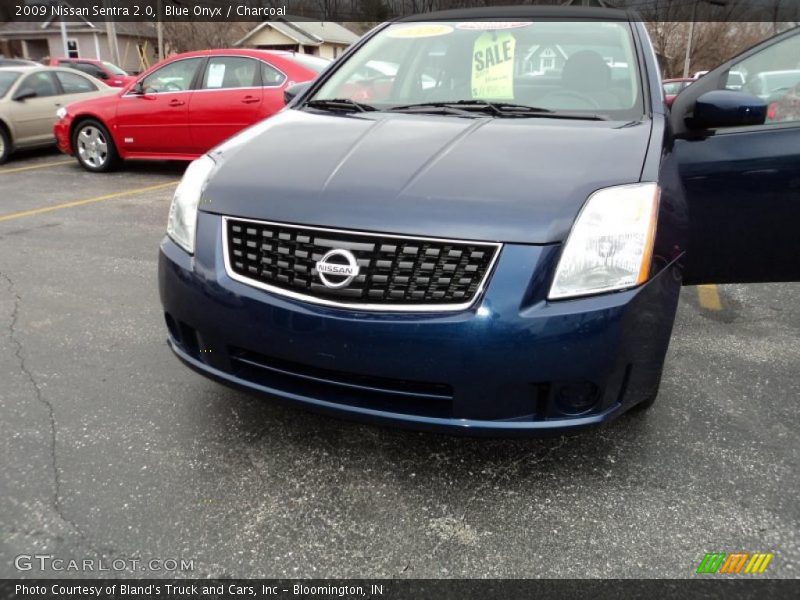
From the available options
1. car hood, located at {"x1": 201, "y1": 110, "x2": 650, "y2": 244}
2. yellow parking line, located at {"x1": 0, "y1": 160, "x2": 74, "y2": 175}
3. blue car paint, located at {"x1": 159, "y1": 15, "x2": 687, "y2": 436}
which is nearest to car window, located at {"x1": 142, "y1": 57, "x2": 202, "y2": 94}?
yellow parking line, located at {"x1": 0, "y1": 160, "x2": 74, "y2": 175}

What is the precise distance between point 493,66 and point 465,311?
5.43ft

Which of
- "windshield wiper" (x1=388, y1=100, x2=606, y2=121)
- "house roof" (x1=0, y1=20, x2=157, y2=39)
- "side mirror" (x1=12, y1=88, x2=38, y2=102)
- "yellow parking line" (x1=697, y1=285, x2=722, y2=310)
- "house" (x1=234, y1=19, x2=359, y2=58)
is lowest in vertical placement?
"yellow parking line" (x1=697, y1=285, x2=722, y2=310)

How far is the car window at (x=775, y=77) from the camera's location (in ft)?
10.4

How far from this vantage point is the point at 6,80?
941 cm

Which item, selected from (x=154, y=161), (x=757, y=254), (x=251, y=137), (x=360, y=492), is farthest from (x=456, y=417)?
(x=154, y=161)

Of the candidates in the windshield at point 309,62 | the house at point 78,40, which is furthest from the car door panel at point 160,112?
the house at point 78,40

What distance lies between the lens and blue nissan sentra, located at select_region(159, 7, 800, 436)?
1858 millimetres

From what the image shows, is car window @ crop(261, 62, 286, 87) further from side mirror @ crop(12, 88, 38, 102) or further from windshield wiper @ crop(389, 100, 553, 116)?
windshield wiper @ crop(389, 100, 553, 116)

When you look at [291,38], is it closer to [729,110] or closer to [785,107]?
[785,107]

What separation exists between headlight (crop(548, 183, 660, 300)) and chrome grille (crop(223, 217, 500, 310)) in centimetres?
23

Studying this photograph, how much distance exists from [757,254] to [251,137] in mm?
2341

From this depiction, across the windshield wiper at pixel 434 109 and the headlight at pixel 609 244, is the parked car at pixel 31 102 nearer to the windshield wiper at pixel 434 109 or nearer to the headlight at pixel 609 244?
the windshield wiper at pixel 434 109

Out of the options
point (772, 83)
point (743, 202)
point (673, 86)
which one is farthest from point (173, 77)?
point (673, 86)

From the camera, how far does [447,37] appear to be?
3.34 m
